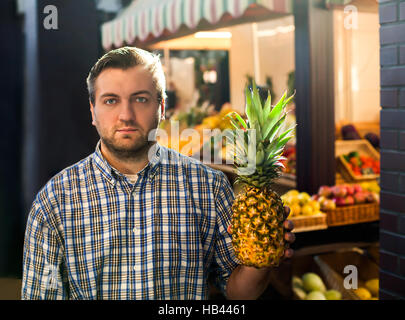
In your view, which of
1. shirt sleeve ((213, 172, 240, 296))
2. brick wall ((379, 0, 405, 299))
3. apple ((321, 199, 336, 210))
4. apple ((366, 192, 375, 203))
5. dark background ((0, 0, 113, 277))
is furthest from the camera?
apple ((366, 192, 375, 203))

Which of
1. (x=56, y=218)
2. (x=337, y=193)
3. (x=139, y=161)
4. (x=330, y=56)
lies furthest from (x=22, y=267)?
(x=330, y=56)

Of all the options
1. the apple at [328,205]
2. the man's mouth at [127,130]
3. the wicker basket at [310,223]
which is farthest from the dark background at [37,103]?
the apple at [328,205]

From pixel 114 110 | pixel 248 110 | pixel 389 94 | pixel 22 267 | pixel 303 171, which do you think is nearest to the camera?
pixel 248 110

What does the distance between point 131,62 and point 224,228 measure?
0.78 metres

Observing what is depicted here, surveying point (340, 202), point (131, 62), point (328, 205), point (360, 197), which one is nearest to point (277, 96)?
point (360, 197)

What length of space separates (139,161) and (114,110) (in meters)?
0.23

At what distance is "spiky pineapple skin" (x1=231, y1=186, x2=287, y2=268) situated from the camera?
162 cm

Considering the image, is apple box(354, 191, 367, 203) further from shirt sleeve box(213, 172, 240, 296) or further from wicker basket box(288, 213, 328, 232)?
shirt sleeve box(213, 172, 240, 296)

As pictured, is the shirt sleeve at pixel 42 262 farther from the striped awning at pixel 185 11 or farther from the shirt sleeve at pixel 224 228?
the striped awning at pixel 185 11

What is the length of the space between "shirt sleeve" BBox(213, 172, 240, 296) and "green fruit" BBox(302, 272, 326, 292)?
1750 millimetres

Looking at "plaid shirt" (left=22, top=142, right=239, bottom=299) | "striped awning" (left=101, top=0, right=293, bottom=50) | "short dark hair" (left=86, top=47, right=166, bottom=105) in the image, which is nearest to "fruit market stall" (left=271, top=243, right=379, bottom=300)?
"plaid shirt" (left=22, top=142, right=239, bottom=299)

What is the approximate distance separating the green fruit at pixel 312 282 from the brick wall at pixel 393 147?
1163 millimetres

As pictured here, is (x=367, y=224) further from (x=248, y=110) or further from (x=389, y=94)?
(x=248, y=110)

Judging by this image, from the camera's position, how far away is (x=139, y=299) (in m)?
1.79
